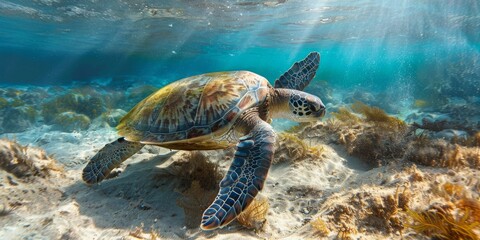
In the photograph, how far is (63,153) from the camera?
5.78m

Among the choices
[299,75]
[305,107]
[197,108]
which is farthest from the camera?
[299,75]

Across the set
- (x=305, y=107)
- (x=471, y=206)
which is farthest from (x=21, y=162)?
(x=471, y=206)

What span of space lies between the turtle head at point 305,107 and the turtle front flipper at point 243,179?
1.11 metres

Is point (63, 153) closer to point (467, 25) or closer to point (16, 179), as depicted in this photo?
point (16, 179)

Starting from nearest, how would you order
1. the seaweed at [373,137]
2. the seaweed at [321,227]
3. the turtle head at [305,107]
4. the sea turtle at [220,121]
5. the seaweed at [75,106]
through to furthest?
1. the seaweed at [321,227]
2. the sea turtle at [220,121]
3. the turtle head at [305,107]
4. the seaweed at [373,137]
5. the seaweed at [75,106]

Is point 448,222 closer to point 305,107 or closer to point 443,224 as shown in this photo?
point 443,224

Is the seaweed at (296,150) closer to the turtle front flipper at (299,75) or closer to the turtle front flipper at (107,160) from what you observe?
the turtle front flipper at (299,75)

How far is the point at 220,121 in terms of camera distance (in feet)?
11.0

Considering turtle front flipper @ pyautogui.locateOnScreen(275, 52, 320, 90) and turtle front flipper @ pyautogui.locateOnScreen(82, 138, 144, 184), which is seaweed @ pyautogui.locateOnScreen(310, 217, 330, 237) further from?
turtle front flipper @ pyautogui.locateOnScreen(275, 52, 320, 90)

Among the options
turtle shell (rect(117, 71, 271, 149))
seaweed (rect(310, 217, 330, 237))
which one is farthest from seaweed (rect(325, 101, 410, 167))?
seaweed (rect(310, 217, 330, 237))

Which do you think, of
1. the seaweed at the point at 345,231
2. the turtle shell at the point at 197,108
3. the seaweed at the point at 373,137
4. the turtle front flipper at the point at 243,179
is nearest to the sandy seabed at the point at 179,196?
the seaweed at the point at 345,231

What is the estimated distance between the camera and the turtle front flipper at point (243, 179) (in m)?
2.20

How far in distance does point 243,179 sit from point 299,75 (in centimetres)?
361

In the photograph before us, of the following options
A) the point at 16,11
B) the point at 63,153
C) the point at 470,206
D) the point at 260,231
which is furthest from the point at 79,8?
the point at 470,206
